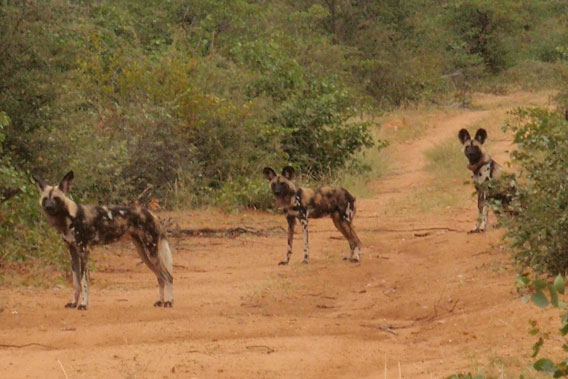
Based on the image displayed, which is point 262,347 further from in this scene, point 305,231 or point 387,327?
point 305,231

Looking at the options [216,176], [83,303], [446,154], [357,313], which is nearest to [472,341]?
[357,313]

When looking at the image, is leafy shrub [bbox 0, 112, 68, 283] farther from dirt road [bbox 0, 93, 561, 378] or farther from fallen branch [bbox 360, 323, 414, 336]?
fallen branch [bbox 360, 323, 414, 336]

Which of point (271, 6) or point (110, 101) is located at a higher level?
point (271, 6)

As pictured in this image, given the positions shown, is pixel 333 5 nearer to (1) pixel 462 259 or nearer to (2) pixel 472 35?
(2) pixel 472 35

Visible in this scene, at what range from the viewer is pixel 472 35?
32.5 metres

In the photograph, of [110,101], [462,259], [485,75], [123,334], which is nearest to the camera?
[123,334]

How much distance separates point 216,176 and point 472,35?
1970 cm

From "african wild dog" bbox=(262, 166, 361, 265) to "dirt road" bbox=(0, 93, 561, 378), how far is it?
331 millimetres

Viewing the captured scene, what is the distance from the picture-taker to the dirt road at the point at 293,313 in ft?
19.3

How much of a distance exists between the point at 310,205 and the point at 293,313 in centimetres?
266

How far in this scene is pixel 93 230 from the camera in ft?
26.2

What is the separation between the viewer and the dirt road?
231 inches

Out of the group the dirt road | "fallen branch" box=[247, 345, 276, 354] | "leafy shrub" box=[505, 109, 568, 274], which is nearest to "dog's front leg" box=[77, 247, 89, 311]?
the dirt road

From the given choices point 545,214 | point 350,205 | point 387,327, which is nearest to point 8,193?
point 350,205
